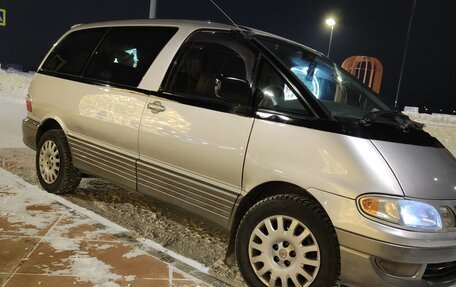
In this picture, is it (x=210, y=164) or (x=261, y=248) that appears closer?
(x=261, y=248)

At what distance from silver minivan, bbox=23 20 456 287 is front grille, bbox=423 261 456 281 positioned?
0.01 metres

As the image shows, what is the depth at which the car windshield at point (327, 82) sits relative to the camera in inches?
125

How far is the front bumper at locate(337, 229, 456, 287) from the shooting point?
93.4 inches

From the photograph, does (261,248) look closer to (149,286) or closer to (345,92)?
(149,286)

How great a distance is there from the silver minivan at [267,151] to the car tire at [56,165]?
5 centimetres

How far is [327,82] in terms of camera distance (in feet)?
11.8

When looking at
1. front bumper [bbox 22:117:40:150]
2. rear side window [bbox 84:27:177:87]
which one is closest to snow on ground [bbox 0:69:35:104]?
front bumper [bbox 22:117:40:150]

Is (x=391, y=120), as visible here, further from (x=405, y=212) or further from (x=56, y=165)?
(x=56, y=165)

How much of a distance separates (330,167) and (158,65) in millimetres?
1845

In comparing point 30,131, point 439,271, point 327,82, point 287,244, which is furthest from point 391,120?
point 30,131

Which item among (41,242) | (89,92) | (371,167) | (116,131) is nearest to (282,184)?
(371,167)

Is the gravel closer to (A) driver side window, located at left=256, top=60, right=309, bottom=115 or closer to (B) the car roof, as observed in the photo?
(A) driver side window, located at left=256, top=60, right=309, bottom=115

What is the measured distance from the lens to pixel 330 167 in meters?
2.60

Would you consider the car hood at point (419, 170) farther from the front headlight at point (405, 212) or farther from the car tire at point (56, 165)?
the car tire at point (56, 165)
